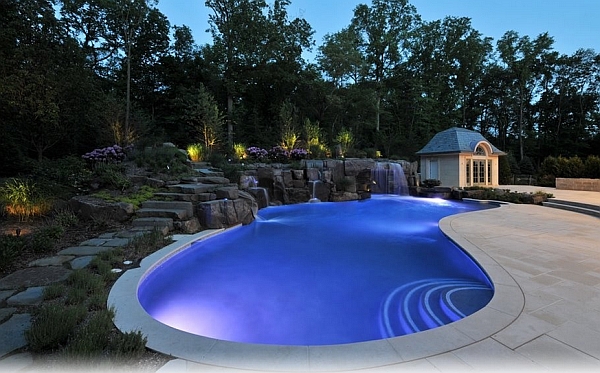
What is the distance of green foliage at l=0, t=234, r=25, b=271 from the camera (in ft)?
10.1

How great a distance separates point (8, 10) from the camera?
747 centimetres

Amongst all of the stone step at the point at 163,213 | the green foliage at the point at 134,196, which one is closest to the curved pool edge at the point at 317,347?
the stone step at the point at 163,213

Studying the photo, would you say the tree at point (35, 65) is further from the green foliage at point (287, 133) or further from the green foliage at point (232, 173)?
the green foliage at point (287, 133)

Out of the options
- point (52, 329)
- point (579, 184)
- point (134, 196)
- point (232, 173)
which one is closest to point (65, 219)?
point (134, 196)

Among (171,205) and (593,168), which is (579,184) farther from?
(171,205)

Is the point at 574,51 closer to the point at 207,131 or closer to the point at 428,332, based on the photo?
the point at 207,131

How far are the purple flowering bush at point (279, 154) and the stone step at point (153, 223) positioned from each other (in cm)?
802

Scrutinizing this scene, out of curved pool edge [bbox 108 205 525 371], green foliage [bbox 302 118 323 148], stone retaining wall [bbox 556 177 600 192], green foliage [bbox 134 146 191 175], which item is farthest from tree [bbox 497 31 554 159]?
curved pool edge [bbox 108 205 525 371]

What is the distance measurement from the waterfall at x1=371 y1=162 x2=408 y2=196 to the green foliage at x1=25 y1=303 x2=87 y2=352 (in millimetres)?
12436

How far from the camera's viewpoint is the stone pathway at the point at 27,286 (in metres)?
1.72

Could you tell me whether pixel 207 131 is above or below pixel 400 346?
above

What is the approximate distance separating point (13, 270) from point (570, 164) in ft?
68.1

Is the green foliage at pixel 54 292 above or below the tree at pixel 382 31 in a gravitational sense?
below

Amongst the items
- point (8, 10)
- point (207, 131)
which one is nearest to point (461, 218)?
point (207, 131)
